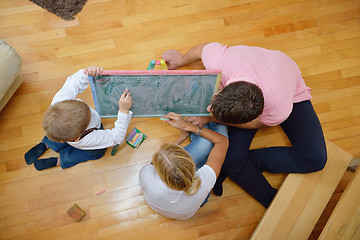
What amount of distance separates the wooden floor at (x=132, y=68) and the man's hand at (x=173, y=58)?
0.25 ft

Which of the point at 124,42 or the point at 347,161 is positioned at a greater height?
the point at 124,42

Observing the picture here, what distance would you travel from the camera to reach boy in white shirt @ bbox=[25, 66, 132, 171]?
128 centimetres

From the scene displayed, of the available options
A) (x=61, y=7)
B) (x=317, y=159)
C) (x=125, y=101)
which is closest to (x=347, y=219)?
(x=317, y=159)

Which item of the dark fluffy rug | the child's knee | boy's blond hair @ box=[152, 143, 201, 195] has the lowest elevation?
the child's knee

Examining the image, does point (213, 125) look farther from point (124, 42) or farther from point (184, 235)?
point (124, 42)

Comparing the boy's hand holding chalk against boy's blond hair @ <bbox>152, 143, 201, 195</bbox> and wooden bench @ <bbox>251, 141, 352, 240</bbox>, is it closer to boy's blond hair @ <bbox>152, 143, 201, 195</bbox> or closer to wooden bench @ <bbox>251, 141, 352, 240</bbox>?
boy's blond hair @ <bbox>152, 143, 201, 195</bbox>

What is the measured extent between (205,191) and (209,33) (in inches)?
48.9

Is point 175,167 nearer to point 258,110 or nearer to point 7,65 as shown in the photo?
point 258,110

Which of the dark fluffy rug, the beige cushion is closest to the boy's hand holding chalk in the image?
the beige cushion

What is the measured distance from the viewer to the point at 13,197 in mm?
1744

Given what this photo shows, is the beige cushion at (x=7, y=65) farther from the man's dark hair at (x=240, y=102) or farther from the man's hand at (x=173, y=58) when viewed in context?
the man's dark hair at (x=240, y=102)

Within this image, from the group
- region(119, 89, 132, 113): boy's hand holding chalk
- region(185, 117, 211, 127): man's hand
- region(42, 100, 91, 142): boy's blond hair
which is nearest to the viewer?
region(42, 100, 91, 142): boy's blond hair

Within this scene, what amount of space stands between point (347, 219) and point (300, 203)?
0.26 m

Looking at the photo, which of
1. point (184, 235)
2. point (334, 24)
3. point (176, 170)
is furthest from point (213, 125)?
point (334, 24)
